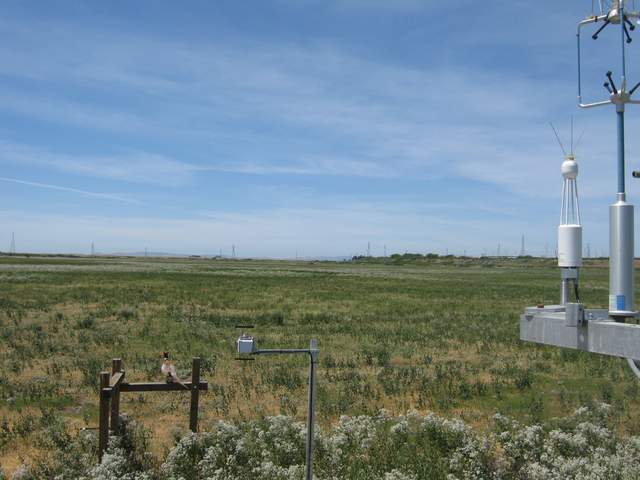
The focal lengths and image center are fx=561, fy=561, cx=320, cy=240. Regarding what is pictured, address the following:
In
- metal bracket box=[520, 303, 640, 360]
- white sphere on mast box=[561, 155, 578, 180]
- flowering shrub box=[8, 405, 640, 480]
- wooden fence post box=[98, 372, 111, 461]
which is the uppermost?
white sphere on mast box=[561, 155, 578, 180]

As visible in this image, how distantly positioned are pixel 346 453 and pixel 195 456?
7.27 feet

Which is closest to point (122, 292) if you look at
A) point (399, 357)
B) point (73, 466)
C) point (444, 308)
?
point (444, 308)

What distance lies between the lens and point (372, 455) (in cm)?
842

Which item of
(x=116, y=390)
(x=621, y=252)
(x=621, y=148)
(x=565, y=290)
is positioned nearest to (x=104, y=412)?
(x=116, y=390)

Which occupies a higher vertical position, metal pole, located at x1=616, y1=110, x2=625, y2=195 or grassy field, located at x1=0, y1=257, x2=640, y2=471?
metal pole, located at x1=616, y1=110, x2=625, y2=195

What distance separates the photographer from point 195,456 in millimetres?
8180

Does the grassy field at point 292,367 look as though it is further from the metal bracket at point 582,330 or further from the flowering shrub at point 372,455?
the metal bracket at point 582,330

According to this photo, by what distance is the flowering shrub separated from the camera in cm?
732

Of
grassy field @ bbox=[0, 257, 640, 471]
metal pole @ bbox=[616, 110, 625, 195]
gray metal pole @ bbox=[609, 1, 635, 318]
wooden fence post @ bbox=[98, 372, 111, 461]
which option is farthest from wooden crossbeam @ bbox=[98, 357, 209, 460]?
metal pole @ bbox=[616, 110, 625, 195]

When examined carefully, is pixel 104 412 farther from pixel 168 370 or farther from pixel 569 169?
pixel 569 169

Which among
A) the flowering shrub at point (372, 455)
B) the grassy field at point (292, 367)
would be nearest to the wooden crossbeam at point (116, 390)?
the flowering shrub at point (372, 455)

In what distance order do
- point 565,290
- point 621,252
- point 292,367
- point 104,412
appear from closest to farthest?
point 621,252
point 565,290
point 104,412
point 292,367

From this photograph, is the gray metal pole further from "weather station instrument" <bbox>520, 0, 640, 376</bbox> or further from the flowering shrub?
the flowering shrub

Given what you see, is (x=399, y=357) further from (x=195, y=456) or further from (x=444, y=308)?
(x=444, y=308)
